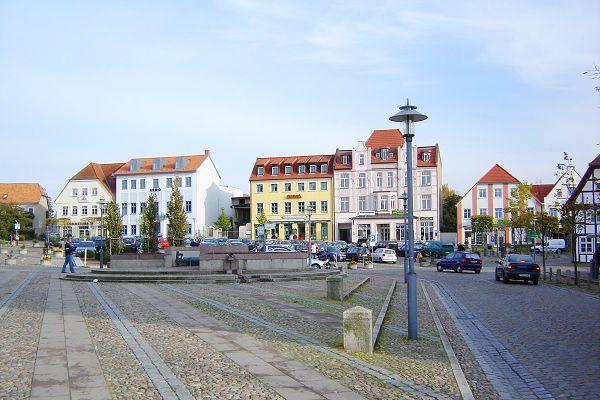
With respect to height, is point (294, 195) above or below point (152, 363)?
above

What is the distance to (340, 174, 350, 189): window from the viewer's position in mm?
83250

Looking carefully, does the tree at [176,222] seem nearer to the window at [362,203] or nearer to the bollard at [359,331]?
the bollard at [359,331]

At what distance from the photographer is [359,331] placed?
10.3 meters

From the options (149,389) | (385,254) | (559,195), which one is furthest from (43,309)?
(559,195)

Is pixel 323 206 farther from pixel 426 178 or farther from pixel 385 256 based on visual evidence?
pixel 385 256

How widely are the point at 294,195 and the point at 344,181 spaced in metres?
7.49

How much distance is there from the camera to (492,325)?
15062 millimetres

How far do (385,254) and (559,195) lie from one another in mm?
39059

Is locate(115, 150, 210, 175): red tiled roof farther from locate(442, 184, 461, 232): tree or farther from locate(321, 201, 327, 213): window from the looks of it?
locate(442, 184, 461, 232): tree

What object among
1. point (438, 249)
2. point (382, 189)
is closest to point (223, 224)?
point (382, 189)

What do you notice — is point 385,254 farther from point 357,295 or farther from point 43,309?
point 43,309

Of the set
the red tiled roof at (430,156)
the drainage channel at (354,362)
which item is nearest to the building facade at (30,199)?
the red tiled roof at (430,156)

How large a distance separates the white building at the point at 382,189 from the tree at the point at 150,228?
127 ft

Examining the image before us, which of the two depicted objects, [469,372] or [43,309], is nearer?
[469,372]
